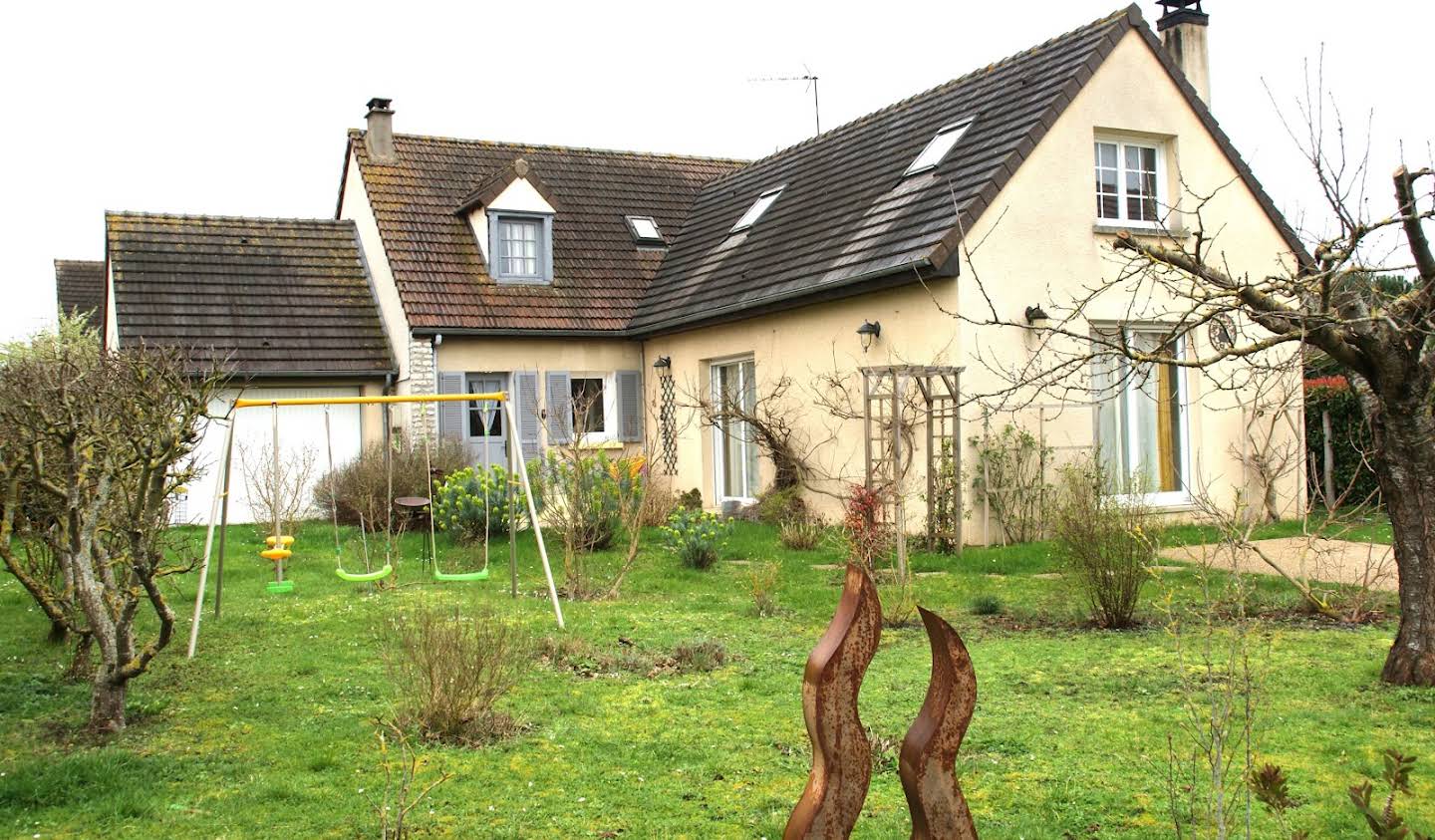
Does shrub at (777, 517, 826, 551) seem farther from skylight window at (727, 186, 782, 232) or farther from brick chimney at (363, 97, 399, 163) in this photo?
brick chimney at (363, 97, 399, 163)

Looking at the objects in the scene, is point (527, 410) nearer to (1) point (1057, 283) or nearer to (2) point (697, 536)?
(2) point (697, 536)

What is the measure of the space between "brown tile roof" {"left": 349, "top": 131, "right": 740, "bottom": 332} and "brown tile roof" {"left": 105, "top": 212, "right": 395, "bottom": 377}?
60.9 inches

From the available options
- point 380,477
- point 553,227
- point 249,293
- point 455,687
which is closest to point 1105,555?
point 455,687

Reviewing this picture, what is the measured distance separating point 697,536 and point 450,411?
25.8 feet

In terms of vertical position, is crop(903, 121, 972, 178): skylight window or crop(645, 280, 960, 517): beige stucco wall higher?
crop(903, 121, 972, 178): skylight window

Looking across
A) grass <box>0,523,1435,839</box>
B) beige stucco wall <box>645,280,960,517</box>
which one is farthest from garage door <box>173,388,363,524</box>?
grass <box>0,523,1435,839</box>

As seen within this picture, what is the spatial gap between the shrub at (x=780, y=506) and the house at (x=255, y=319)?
266 inches

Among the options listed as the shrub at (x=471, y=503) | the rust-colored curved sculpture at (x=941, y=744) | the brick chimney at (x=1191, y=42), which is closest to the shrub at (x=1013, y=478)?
the shrub at (x=471, y=503)

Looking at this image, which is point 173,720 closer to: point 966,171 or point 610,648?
point 610,648

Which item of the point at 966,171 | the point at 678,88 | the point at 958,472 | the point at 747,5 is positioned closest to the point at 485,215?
the point at 678,88

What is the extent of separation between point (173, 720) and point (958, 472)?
8570 mm

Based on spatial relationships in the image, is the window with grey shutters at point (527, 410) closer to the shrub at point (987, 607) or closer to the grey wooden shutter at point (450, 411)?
the grey wooden shutter at point (450, 411)

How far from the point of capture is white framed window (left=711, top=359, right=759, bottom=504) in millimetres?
17766

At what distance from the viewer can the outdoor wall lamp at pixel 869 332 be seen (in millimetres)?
14609
